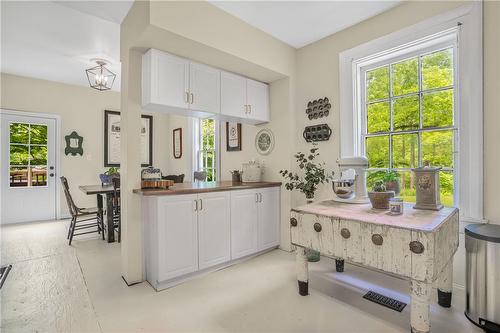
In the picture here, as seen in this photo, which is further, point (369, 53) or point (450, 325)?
point (369, 53)

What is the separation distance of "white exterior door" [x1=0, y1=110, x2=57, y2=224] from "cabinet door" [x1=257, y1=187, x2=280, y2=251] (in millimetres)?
4566

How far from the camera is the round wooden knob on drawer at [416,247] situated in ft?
4.52

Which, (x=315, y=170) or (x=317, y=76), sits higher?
(x=317, y=76)

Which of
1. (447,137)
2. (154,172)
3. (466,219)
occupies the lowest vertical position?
A: (466,219)

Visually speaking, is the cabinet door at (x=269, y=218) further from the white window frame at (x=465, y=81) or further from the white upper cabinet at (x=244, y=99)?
the white window frame at (x=465, y=81)

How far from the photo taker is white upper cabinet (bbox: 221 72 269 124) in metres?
2.92

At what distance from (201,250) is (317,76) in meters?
2.44

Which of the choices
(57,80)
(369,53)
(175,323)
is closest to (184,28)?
(369,53)

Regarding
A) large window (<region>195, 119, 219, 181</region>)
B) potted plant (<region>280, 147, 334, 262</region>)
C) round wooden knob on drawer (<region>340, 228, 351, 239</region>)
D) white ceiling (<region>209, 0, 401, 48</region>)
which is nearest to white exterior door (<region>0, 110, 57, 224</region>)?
large window (<region>195, 119, 219, 181</region>)

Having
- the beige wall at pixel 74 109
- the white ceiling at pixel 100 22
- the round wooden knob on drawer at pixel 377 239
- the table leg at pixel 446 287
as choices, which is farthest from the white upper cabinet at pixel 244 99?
the beige wall at pixel 74 109

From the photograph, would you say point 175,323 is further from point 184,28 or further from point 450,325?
point 184,28

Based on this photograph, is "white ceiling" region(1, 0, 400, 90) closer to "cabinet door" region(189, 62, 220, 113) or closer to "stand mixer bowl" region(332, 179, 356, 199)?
"cabinet door" region(189, 62, 220, 113)

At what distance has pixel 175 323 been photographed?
177cm

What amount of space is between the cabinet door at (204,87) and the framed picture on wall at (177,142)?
3.44 metres
